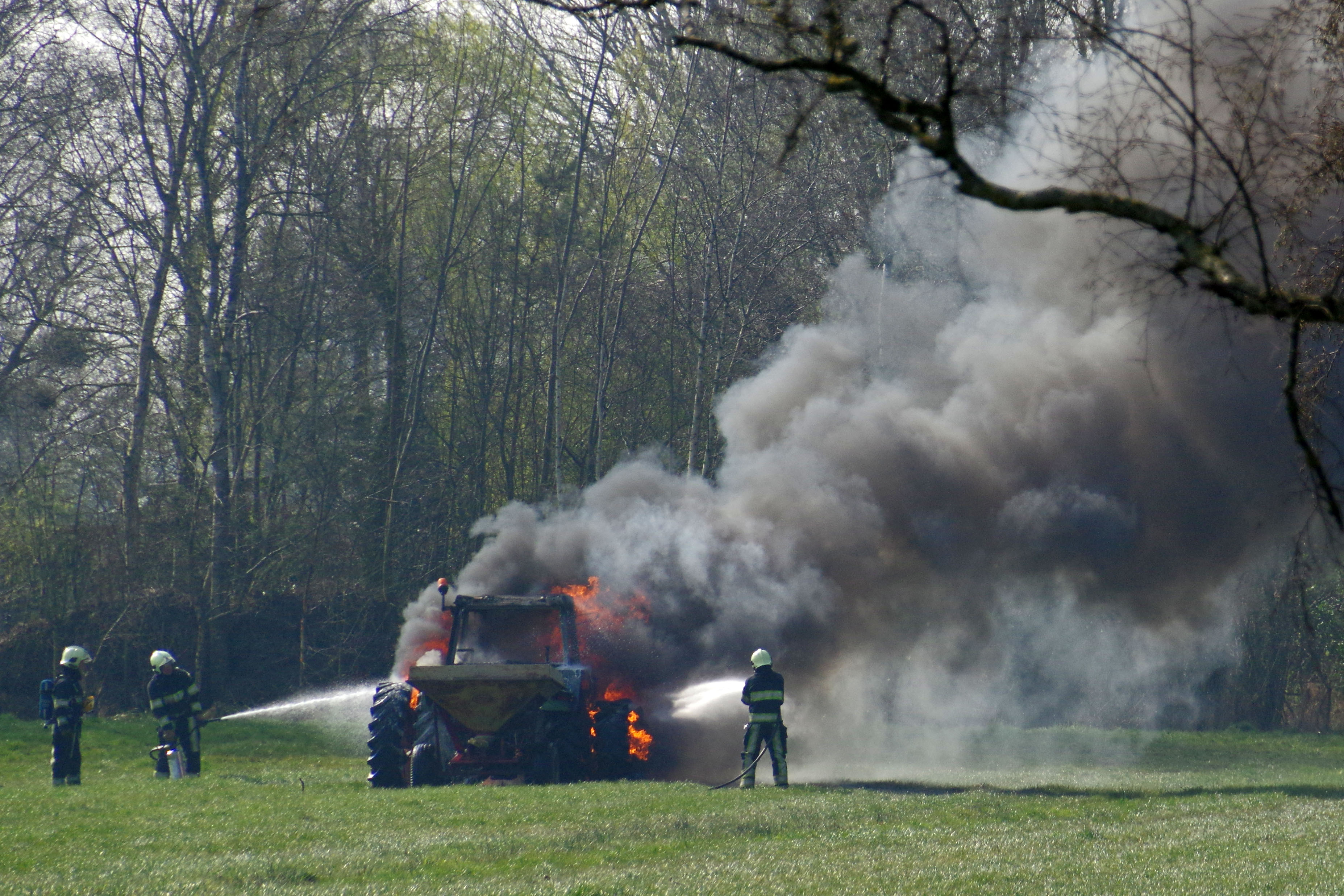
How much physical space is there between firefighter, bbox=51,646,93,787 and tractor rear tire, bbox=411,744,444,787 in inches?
183

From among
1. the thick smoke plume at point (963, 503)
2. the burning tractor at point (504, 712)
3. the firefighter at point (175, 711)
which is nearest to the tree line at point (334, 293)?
the thick smoke plume at point (963, 503)

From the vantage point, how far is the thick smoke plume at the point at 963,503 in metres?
16.4

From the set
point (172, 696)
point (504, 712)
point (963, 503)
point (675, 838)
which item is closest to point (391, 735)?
point (504, 712)

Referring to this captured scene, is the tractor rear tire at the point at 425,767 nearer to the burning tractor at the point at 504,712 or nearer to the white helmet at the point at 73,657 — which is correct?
the burning tractor at the point at 504,712

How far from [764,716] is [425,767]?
3.92 metres

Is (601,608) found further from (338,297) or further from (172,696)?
(338,297)

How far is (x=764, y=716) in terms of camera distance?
15336 millimetres

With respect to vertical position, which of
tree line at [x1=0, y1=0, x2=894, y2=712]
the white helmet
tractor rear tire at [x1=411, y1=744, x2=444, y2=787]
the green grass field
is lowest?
the green grass field

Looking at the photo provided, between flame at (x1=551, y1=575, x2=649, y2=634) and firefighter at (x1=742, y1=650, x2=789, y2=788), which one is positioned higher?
flame at (x1=551, y1=575, x2=649, y2=634)

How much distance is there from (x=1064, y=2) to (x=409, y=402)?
99.0 ft

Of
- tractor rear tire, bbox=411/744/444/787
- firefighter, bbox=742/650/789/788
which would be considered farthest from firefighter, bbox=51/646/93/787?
firefighter, bbox=742/650/789/788

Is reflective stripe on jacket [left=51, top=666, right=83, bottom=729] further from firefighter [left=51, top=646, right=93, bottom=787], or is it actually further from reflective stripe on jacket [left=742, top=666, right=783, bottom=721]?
reflective stripe on jacket [left=742, top=666, right=783, bottom=721]

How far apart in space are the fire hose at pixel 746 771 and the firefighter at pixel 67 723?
26.6ft

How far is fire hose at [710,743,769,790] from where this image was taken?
1468 centimetres
